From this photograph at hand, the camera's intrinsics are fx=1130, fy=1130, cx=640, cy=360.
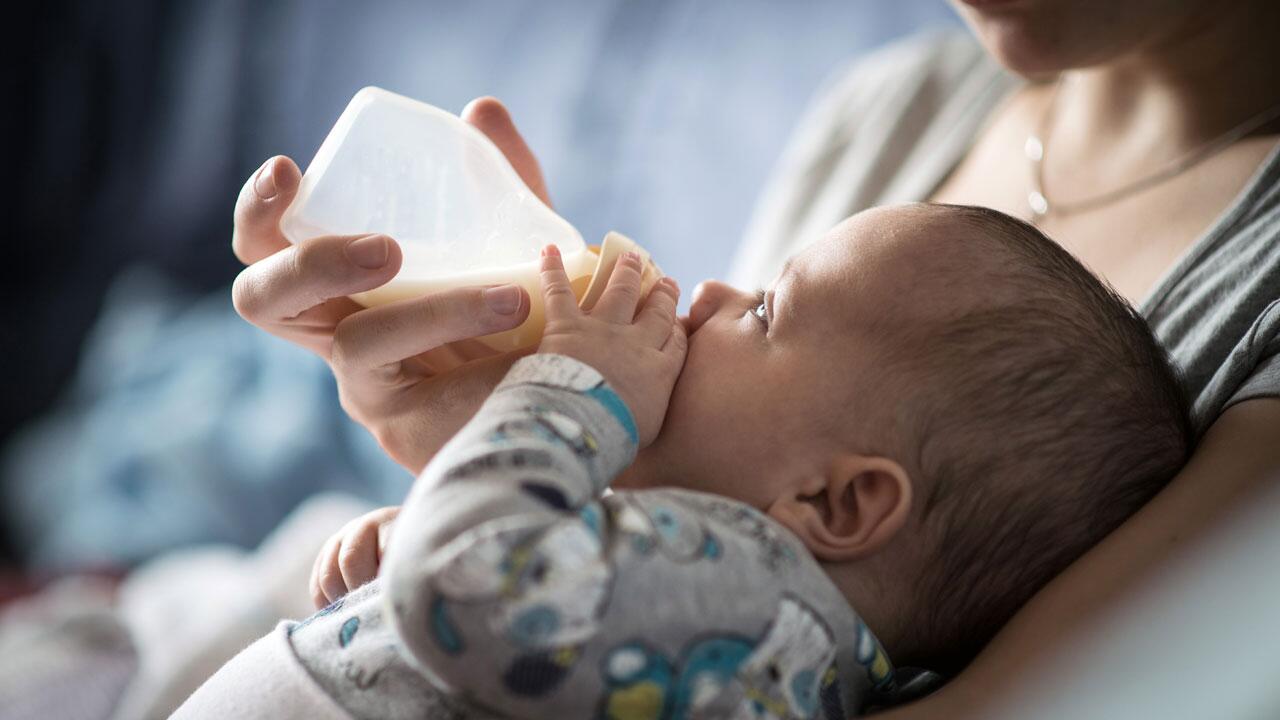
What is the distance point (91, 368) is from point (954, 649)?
1.91 meters

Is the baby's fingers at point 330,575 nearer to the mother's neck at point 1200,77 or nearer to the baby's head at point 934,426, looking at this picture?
the baby's head at point 934,426

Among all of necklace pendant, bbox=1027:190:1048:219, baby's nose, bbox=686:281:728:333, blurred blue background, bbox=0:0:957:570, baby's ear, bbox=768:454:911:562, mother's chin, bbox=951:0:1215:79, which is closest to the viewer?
baby's ear, bbox=768:454:911:562

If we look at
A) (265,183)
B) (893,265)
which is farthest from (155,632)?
(893,265)

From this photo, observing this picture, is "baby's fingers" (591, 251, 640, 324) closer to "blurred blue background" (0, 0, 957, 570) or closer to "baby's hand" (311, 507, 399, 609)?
"baby's hand" (311, 507, 399, 609)

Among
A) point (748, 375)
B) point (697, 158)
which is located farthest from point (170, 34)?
point (748, 375)

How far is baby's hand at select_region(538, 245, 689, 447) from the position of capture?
2.59 feet

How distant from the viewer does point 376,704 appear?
2.43ft

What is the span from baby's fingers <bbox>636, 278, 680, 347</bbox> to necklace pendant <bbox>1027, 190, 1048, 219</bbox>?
0.59 metres

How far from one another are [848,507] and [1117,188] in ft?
2.10

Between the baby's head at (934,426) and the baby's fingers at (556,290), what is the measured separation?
0.36 feet

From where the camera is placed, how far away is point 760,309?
2.90 feet

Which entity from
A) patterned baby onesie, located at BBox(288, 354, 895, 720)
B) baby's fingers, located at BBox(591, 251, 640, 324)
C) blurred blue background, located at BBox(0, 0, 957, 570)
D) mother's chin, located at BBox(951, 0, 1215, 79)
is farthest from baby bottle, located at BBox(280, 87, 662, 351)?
blurred blue background, located at BBox(0, 0, 957, 570)

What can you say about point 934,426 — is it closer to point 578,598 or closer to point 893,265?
point 893,265

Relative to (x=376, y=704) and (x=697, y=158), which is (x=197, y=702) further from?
(x=697, y=158)
